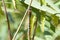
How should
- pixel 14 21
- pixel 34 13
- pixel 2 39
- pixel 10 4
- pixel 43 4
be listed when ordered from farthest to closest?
pixel 14 21 → pixel 2 39 → pixel 10 4 → pixel 34 13 → pixel 43 4

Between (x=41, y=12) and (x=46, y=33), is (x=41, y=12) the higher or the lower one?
the higher one

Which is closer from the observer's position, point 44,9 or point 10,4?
point 44,9

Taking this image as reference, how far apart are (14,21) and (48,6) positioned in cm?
47

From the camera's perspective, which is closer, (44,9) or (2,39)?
(44,9)

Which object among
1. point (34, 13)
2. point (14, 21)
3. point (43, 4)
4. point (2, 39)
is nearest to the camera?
point (43, 4)

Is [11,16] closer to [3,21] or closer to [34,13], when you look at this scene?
[3,21]

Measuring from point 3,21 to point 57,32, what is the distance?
0.36 metres

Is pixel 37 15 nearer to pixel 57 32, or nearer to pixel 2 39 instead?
pixel 57 32

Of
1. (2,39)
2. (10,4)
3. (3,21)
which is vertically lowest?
(2,39)

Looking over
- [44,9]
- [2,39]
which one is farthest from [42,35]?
[44,9]

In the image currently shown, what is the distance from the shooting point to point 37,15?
3.27 ft

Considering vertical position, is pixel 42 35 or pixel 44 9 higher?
pixel 44 9

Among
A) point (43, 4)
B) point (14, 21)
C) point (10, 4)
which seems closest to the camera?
point (43, 4)

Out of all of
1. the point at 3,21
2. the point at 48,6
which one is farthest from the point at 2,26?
the point at 48,6
